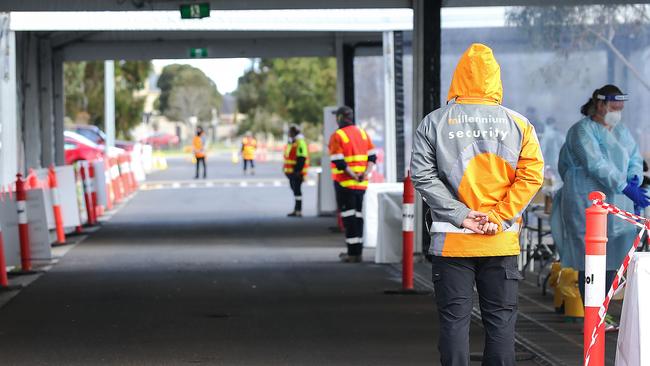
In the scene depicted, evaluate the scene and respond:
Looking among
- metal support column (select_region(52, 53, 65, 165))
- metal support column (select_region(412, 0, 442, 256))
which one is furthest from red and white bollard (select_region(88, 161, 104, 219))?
metal support column (select_region(412, 0, 442, 256))

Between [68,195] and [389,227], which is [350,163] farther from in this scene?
[68,195]

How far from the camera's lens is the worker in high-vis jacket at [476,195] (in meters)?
7.05

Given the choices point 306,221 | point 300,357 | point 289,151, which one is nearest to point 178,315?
point 300,357

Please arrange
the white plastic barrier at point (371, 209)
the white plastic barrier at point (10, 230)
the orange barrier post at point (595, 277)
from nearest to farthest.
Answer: the orange barrier post at point (595, 277) < the white plastic barrier at point (10, 230) < the white plastic barrier at point (371, 209)

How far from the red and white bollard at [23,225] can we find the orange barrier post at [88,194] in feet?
24.2

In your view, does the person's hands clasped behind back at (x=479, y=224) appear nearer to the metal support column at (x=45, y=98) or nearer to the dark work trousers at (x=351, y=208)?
the dark work trousers at (x=351, y=208)

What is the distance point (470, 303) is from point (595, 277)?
0.69 meters

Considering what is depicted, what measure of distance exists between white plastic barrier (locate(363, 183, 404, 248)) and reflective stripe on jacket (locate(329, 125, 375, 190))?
1.14m

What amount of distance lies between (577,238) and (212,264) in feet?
23.2

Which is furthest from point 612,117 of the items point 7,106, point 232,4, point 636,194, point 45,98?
point 45,98

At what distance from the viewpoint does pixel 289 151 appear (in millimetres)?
27297

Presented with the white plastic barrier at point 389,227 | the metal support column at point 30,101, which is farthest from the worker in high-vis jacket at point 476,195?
the metal support column at point 30,101

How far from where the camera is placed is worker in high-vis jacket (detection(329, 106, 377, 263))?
16641 millimetres

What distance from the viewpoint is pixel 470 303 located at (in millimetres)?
7148
